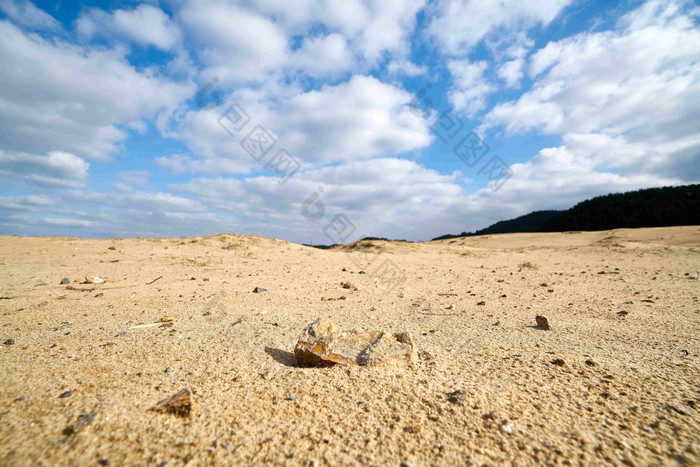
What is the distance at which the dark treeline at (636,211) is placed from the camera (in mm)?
26250

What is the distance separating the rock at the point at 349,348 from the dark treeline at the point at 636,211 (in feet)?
96.7

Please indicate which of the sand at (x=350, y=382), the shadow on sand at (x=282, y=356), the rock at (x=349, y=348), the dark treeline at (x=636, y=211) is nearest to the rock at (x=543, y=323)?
the sand at (x=350, y=382)

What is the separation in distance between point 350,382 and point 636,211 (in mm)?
37580

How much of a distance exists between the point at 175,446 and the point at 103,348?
5.49 ft

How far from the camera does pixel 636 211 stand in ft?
93.9

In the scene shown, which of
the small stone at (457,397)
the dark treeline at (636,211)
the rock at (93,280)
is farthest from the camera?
the dark treeline at (636,211)

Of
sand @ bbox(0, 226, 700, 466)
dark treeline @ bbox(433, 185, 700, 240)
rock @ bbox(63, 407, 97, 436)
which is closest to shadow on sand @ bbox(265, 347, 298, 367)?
sand @ bbox(0, 226, 700, 466)

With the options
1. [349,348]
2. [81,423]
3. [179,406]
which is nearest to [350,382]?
[349,348]

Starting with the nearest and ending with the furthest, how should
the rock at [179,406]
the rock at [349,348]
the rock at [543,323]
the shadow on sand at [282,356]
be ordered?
the rock at [179,406]
the rock at [349,348]
the shadow on sand at [282,356]
the rock at [543,323]

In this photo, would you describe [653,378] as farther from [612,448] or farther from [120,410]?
[120,410]

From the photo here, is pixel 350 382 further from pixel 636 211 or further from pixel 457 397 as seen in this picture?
pixel 636 211

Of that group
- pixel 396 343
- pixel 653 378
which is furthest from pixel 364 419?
pixel 653 378

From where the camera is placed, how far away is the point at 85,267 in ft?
22.8

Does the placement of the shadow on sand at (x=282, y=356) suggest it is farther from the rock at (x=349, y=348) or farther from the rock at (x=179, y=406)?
the rock at (x=179, y=406)
